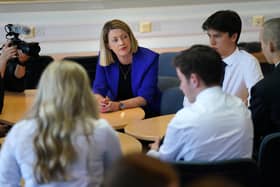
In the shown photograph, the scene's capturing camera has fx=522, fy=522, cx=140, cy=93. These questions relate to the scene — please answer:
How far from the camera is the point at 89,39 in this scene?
549 cm

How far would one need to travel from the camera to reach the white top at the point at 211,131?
222 cm

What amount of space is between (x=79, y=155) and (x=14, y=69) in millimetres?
2181

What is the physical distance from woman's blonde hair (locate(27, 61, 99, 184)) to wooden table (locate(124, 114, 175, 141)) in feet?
3.17

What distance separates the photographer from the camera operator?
389cm

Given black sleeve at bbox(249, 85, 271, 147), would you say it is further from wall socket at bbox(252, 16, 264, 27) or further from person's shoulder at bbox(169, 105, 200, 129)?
wall socket at bbox(252, 16, 264, 27)

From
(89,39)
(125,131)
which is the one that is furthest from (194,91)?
(89,39)

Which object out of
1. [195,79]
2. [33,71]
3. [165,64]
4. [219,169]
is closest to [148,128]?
[195,79]

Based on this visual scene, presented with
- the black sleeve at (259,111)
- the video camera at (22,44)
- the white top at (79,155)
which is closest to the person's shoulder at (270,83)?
the black sleeve at (259,111)

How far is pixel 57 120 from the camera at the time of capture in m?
2.04

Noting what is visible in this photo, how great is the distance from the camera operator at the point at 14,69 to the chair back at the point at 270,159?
6.92 ft

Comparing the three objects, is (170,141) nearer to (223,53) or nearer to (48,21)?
(223,53)

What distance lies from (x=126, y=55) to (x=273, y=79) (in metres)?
1.39

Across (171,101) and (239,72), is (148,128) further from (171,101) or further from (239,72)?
(239,72)

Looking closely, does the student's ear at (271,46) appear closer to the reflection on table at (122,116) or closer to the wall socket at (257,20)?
the reflection on table at (122,116)
